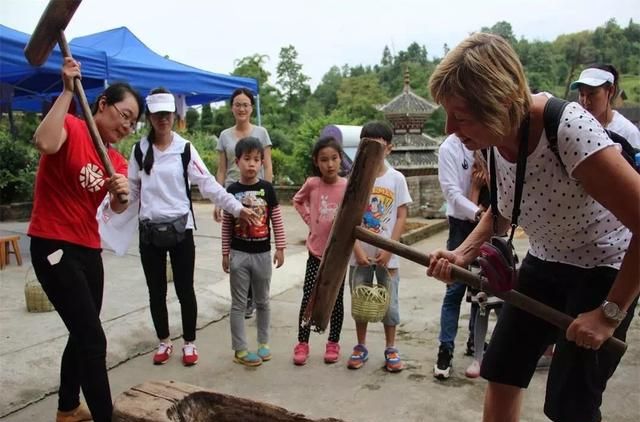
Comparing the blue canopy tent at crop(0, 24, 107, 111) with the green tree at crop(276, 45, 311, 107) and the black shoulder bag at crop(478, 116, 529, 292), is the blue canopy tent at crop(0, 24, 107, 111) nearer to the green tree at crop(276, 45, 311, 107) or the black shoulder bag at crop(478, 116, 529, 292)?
the black shoulder bag at crop(478, 116, 529, 292)

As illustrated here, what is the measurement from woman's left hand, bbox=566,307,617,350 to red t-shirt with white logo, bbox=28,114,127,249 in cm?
205

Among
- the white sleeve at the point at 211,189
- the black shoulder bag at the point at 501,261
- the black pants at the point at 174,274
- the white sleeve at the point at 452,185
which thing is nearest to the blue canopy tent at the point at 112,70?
the white sleeve at the point at 211,189

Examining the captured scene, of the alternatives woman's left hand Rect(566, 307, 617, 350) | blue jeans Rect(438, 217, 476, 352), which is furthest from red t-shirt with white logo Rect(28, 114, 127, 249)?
blue jeans Rect(438, 217, 476, 352)

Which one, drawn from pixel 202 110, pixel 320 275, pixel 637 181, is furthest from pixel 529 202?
pixel 202 110

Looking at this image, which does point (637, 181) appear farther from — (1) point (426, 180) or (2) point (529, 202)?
(1) point (426, 180)

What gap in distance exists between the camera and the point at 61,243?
2.63m

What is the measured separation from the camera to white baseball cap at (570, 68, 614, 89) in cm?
402

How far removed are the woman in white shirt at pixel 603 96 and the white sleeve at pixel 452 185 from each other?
3.72 ft

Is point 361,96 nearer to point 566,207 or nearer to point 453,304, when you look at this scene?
point 453,304

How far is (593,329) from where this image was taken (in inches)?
69.9

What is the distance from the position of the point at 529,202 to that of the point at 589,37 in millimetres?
83176

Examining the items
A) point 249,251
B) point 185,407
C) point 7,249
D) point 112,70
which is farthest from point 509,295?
point 112,70

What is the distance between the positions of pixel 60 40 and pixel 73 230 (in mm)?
883

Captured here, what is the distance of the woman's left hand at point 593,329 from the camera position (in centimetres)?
177
